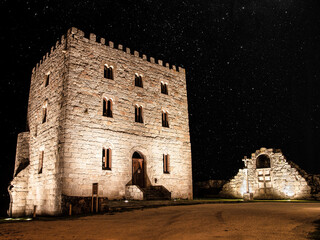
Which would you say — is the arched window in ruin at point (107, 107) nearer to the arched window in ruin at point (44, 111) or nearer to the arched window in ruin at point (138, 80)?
the arched window in ruin at point (138, 80)

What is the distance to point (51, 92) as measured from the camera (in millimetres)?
16609

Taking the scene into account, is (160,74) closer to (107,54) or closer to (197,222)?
(107,54)

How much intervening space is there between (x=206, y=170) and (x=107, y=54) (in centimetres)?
3261

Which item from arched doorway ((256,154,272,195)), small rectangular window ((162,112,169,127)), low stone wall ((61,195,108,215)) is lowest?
low stone wall ((61,195,108,215))

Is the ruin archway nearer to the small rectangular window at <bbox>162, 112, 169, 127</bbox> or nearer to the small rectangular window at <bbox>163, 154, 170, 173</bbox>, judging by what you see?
the small rectangular window at <bbox>163, 154, 170, 173</bbox>

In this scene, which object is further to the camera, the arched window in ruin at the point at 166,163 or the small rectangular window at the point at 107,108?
the arched window in ruin at the point at 166,163

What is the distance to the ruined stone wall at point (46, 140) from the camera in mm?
14156

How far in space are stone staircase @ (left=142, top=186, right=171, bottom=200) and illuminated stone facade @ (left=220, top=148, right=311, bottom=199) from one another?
523cm

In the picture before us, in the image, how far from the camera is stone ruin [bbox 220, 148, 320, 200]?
1822 centimetres

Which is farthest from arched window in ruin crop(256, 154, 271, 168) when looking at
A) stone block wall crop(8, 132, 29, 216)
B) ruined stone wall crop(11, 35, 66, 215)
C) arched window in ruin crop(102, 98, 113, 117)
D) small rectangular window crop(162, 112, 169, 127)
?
stone block wall crop(8, 132, 29, 216)

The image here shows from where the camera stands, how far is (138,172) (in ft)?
56.1

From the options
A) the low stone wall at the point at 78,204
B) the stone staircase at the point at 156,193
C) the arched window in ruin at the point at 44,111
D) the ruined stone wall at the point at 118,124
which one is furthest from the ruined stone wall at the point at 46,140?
the stone staircase at the point at 156,193

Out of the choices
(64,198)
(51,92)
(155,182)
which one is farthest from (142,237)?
(51,92)

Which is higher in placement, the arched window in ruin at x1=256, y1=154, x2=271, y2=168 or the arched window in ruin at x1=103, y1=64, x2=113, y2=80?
the arched window in ruin at x1=103, y1=64, x2=113, y2=80
